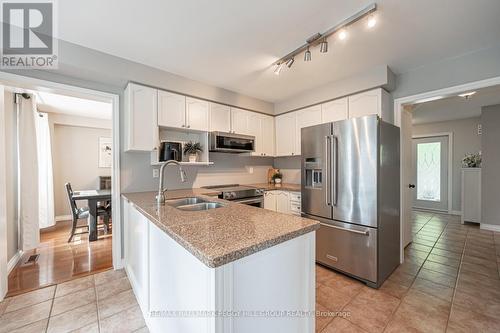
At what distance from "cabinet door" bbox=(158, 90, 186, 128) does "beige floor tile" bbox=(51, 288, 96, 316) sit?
6.47 ft

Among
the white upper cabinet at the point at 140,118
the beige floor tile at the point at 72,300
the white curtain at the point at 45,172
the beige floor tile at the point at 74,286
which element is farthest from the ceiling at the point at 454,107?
the white curtain at the point at 45,172

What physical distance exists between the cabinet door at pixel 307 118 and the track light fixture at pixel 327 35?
108 cm

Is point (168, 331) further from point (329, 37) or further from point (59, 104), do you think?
point (59, 104)

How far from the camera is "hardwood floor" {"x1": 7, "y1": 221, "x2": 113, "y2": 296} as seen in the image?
2.31 m

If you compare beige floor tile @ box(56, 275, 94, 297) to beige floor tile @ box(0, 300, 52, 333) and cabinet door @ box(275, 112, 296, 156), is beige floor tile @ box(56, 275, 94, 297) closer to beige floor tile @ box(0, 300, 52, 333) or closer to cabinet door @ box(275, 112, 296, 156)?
beige floor tile @ box(0, 300, 52, 333)

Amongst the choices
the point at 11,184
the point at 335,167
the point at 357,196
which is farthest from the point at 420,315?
the point at 11,184

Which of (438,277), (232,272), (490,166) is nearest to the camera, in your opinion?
(232,272)

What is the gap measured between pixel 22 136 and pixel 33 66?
1.50 meters

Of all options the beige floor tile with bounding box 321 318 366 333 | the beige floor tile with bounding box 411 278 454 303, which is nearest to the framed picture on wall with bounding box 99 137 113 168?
the beige floor tile with bounding box 321 318 366 333

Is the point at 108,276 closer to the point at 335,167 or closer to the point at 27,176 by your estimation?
the point at 27,176

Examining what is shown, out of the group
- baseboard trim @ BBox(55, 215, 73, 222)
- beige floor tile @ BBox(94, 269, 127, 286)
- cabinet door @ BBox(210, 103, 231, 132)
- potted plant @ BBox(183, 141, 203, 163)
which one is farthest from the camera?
baseboard trim @ BBox(55, 215, 73, 222)

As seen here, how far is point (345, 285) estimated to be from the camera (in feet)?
7.28

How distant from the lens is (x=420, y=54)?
Answer: 230 centimetres

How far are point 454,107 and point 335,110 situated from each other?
9.99 feet
